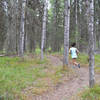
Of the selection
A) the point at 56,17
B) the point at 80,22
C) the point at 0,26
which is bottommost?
the point at 0,26

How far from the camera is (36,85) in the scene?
A: 5.00 meters

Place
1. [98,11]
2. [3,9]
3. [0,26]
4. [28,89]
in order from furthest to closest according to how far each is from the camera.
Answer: [98,11] < [0,26] < [3,9] < [28,89]

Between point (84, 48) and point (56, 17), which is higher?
point (56, 17)

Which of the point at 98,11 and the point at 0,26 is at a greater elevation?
the point at 98,11

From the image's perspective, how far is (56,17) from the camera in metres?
23.7

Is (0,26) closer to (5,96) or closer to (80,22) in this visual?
(80,22)

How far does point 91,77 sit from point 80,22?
62.0 ft

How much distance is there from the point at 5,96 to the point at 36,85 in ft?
5.20

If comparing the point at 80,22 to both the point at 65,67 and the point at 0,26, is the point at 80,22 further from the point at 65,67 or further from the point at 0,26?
the point at 65,67

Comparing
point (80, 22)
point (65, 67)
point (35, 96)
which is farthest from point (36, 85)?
point (80, 22)

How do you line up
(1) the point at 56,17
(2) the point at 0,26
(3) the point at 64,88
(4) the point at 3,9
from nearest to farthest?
1. (3) the point at 64,88
2. (4) the point at 3,9
3. (2) the point at 0,26
4. (1) the point at 56,17

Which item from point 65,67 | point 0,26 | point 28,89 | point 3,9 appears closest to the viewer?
point 28,89

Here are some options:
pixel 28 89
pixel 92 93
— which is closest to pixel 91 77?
pixel 92 93

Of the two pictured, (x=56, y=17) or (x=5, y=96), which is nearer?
(x=5, y=96)
